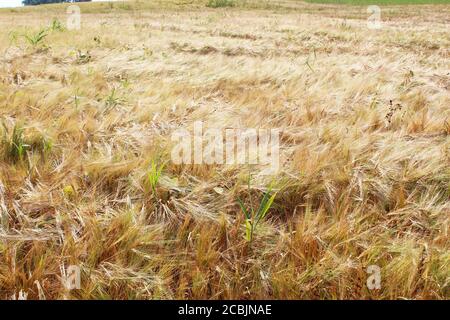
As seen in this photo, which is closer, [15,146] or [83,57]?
[15,146]

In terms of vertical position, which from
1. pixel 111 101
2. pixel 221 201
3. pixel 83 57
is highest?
pixel 83 57

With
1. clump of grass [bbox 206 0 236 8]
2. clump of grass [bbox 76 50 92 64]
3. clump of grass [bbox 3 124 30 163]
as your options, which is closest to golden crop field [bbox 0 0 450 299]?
clump of grass [bbox 3 124 30 163]

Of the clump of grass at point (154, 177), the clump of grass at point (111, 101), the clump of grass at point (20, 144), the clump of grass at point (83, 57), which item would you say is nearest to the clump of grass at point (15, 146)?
the clump of grass at point (20, 144)

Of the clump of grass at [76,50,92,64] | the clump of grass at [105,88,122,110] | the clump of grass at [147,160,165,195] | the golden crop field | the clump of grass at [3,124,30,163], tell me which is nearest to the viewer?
the golden crop field

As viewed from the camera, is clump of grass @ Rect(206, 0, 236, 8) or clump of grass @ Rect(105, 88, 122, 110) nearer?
clump of grass @ Rect(105, 88, 122, 110)

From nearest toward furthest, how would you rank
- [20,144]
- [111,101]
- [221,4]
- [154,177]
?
1. [154,177]
2. [20,144]
3. [111,101]
4. [221,4]

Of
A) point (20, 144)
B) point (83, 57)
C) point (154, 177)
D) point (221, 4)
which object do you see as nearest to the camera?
point (154, 177)

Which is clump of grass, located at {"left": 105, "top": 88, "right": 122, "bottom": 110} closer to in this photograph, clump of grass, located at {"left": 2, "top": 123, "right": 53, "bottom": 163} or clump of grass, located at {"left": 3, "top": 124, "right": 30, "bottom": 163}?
clump of grass, located at {"left": 2, "top": 123, "right": 53, "bottom": 163}

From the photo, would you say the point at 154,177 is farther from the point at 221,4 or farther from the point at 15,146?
the point at 221,4

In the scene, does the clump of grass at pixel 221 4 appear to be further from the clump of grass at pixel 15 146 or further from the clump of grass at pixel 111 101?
the clump of grass at pixel 15 146

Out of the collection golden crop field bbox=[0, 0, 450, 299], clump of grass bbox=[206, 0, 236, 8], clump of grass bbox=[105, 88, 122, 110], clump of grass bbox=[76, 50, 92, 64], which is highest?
clump of grass bbox=[206, 0, 236, 8]

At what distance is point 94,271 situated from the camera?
1.47m

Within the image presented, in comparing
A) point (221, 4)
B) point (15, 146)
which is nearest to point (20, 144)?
point (15, 146)
